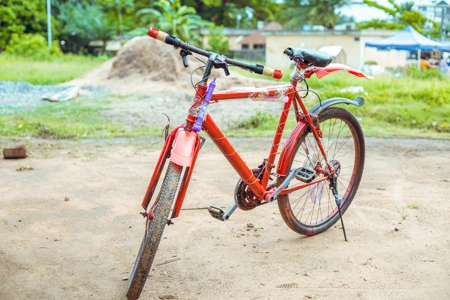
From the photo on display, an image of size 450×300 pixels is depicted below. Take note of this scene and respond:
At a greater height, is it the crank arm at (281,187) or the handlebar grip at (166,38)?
the handlebar grip at (166,38)

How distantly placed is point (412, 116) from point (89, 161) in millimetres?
5877

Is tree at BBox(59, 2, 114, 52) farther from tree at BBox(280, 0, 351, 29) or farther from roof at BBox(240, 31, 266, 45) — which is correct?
tree at BBox(280, 0, 351, 29)

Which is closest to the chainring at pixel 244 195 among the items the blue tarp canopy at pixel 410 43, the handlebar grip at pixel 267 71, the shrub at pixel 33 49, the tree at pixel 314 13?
the handlebar grip at pixel 267 71

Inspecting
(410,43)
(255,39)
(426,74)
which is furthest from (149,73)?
(255,39)

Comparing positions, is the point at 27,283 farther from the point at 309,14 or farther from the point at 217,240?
A: the point at 309,14

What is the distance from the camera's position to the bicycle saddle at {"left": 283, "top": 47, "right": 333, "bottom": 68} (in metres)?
3.79

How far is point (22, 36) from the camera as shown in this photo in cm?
3741

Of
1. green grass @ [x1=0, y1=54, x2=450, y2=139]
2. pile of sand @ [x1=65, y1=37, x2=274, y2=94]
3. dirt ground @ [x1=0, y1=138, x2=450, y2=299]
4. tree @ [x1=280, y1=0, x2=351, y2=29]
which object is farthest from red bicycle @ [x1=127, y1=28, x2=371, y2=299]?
tree @ [x1=280, y1=0, x2=351, y2=29]

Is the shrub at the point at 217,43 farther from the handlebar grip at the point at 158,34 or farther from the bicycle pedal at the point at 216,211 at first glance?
the handlebar grip at the point at 158,34

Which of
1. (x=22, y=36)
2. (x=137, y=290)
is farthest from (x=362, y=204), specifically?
(x=22, y=36)

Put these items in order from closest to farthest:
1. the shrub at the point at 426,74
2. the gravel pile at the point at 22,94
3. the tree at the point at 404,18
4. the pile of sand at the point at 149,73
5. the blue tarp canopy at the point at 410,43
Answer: the gravel pile at the point at 22,94, the pile of sand at the point at 149,73, the shrub at the point at 426,74, the blue tarp canopy at the point at 410,43, the tree at the point at 404,18

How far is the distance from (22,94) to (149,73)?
3.14 metres

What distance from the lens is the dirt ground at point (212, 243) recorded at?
132 inches

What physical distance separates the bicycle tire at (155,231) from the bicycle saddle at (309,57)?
1176mm
